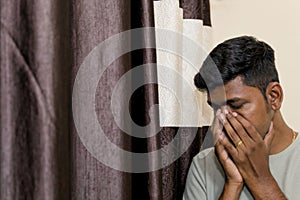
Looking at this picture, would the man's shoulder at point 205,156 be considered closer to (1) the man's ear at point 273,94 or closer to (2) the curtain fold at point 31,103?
(1) the man's ear at point 273,94

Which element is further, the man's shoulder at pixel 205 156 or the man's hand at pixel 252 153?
the man's shoulder at pixel 205 156

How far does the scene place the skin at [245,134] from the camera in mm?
1160

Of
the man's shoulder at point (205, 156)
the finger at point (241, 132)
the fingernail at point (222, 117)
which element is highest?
the fingernail at point (222, 117)

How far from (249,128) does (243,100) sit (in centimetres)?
7

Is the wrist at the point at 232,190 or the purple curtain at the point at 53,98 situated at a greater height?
the purple curtain at the point at 53,98

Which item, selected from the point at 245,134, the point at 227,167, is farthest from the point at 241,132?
the point at 227,167

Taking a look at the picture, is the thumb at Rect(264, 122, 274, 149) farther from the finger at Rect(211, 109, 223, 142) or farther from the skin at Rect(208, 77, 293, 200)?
the finger at Rect(211, 109, 223, 142)

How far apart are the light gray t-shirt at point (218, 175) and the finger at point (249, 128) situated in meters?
0.11

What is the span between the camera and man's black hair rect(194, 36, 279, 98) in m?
1.17

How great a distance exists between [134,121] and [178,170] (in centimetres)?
46

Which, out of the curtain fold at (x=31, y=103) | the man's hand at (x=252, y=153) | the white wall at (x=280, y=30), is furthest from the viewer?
the white wall at (x=280, y=30)

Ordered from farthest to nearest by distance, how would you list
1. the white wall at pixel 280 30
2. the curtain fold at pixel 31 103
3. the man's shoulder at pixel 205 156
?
the white wall at pixel 280 30 < the man's shoulder at pixel 205 156 < the curtain fold at pixel 31 103

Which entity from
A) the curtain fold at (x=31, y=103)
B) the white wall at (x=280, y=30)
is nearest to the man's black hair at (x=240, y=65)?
the white wall at (x=280, y=30)

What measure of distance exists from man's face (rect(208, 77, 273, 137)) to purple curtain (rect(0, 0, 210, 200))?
406 mm
